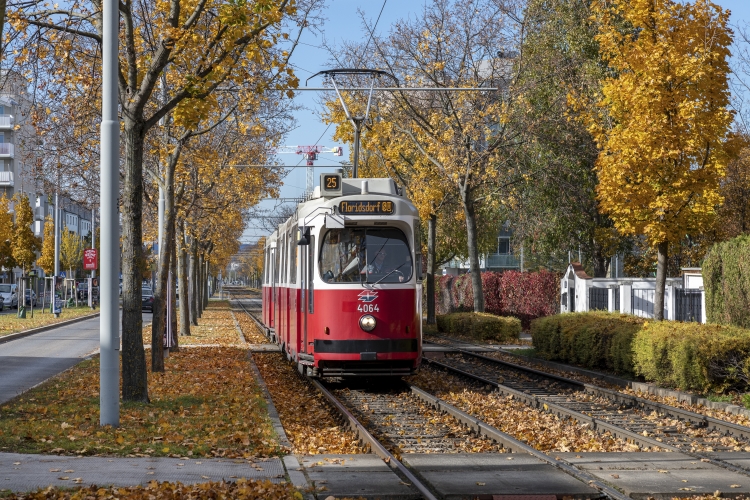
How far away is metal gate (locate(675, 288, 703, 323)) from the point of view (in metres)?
26.0

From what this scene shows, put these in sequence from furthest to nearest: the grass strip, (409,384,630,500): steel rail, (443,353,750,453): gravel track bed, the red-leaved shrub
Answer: the red-leaved shrub → (443,353,750,453): gravel track bed → the grass strip → (409,384,630,500): steel rail

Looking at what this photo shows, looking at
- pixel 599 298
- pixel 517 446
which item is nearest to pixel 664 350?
pixel 517 446

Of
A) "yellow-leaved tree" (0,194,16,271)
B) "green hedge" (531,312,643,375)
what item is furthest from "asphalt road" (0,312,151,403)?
"yellow-leaved tree" (0,194,16,271)

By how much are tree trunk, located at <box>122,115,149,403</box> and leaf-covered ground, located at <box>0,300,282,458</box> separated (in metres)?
0.36

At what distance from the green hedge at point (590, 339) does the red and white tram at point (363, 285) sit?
4671 millimetres

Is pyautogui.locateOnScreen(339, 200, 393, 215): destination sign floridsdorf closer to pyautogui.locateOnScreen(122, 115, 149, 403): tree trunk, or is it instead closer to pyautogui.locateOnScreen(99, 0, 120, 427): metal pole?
pyautogui.locateOnScreen(122, 115, 149, 403): tree trunk

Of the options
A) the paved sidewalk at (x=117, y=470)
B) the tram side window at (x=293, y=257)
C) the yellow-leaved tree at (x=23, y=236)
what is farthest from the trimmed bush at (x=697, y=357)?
the yellow-leaved tree at (x=23, y=236)

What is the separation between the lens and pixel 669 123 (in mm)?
21484

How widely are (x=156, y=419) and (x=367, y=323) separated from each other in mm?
4840

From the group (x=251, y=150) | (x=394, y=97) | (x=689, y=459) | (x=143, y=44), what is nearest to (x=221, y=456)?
(x=689, y=459)

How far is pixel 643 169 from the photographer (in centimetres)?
2178

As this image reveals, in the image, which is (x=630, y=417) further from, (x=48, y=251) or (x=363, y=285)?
(x=48, y=251)

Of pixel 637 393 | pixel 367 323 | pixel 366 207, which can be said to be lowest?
pixel 637 393

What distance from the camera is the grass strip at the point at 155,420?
10.5 meters
